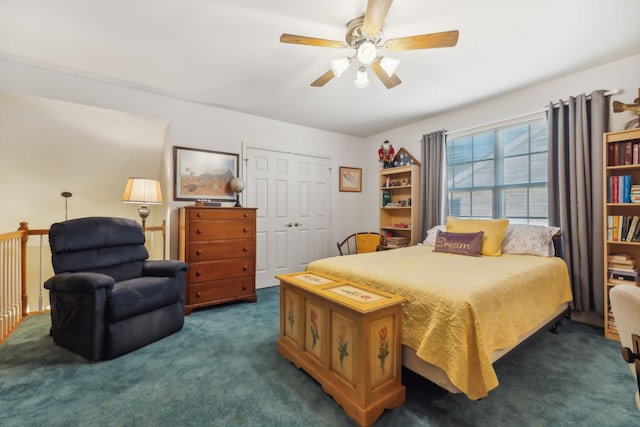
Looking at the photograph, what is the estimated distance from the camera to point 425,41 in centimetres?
182

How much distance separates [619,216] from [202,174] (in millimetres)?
4227

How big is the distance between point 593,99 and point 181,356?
4210 mm

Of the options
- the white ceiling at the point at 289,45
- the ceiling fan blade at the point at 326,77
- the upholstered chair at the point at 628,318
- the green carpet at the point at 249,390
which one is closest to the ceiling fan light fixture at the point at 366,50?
the white ceiling at the point at 289,45

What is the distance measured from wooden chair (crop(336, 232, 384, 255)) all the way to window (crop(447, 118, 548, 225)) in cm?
115

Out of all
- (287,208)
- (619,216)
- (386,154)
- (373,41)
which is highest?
(373,41)

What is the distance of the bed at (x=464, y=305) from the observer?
1.38m

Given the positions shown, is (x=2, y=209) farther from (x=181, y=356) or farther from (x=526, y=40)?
(x=526, y=40)

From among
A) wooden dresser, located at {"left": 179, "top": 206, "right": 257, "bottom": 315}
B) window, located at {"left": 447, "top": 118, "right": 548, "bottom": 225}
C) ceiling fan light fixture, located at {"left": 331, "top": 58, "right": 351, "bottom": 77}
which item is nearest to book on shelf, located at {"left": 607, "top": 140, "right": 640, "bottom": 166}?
window, located at {"left": 447, "top": 118, "right": 548, "bottom": 225}

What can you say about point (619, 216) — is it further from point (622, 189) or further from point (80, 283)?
point (80, 283)

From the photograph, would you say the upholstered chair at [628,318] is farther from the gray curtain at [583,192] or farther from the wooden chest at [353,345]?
the gray curtain at [583,192]

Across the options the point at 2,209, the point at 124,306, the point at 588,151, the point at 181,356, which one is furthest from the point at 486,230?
the point at 2,209

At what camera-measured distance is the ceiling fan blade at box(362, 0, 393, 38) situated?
1.53m

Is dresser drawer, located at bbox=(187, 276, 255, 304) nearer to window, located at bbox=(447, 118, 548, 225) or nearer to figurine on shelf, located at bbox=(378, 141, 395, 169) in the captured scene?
figurine on shelf, located at bbox=(378, 141, 395, 169)

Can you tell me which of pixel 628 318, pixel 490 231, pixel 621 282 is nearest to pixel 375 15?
pixel 628 318
